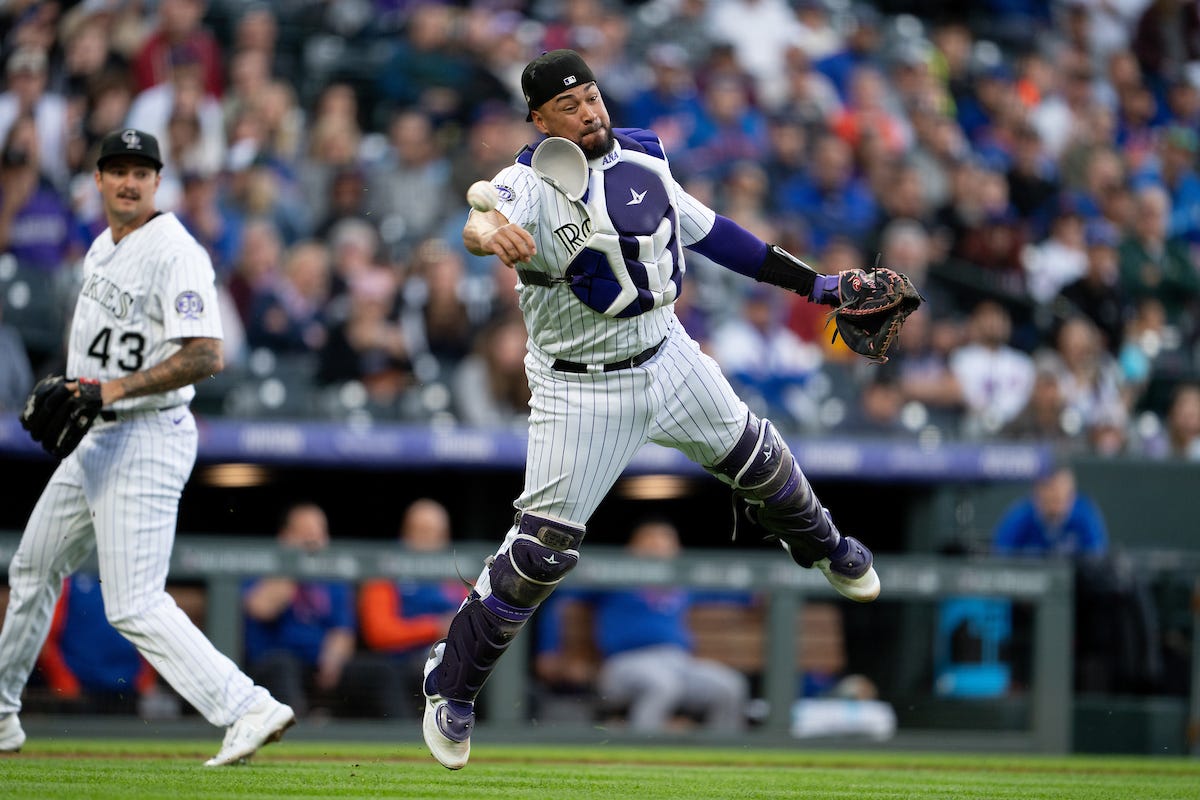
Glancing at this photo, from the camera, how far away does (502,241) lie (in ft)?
14.1

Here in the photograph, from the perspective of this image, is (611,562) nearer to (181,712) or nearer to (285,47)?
(181,712)

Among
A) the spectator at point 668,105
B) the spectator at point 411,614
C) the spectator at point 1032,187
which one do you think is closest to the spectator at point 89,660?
the spectator at point 411,614

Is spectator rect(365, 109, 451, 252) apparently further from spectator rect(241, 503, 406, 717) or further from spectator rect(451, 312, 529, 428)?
spectator rect(241, 503, 406, 717)

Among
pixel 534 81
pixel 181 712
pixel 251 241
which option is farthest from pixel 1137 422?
pixel 534 81

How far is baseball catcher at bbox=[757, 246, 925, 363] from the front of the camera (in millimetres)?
5117

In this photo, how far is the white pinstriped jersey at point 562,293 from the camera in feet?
15.3

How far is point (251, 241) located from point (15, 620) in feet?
14.0

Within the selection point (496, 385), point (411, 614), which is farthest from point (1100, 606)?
point (411, 614)

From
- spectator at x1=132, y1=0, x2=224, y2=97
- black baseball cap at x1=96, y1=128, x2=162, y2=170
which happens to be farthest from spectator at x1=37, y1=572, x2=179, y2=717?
spectator at x1=132, y1=0, x2=224, y2=97

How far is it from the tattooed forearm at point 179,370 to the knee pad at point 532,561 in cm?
121

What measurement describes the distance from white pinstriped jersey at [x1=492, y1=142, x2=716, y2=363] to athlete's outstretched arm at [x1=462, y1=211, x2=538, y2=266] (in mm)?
177

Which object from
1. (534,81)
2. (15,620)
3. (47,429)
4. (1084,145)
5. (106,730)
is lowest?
(106,730)

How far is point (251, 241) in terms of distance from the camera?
953 cm

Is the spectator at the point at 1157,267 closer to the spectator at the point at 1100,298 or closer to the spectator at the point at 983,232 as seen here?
the spectator at the point at 1100,298
